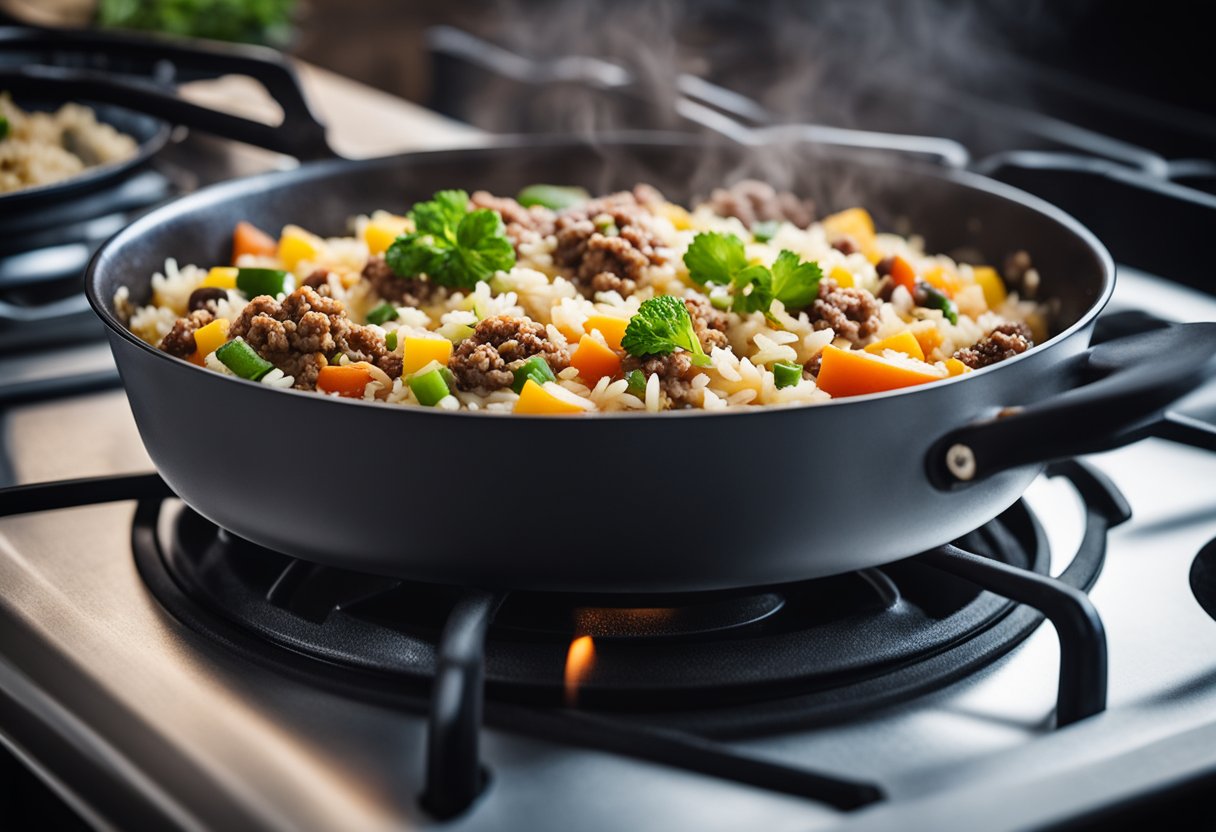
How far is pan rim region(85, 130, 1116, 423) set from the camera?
88 cm

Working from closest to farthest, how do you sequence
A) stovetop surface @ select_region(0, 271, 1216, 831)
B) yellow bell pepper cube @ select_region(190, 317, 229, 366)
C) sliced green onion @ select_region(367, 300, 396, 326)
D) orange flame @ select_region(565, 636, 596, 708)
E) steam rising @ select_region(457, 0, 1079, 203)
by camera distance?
stovetop surface @ select_region(0, 271, 1216, 831) < orange flame @ select_region(565, 636, 596, 708) < yellow bell pepper cube @ select_region(190, 317, 229, 366) < sliced green onion @ select_region(367, 300, 396, 326) < steam rising @ select_region(457, 0, 1079, 203)

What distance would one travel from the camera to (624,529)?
926 millimetres

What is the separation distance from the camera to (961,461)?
95cm

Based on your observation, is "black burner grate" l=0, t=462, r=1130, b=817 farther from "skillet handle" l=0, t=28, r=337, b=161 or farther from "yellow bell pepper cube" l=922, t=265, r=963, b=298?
"skillet handle" l=0, t=28, r=337, b=161

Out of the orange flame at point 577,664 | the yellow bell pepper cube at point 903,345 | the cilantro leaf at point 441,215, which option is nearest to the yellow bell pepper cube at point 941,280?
the yellow bell pepper cube at point 903,345

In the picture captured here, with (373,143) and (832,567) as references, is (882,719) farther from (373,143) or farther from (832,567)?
(373,143)

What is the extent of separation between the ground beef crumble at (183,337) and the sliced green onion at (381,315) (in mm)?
167

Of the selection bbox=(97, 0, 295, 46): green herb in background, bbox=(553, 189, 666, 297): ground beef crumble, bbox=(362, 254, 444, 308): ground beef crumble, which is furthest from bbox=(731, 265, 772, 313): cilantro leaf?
bbox=(97, 0, 295, 46): green herb in background

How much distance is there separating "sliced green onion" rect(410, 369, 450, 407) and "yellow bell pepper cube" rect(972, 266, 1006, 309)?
0.70 meters

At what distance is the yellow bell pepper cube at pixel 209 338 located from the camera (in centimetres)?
124

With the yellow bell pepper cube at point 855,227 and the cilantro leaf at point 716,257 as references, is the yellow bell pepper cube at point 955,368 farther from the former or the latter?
the yellow bell pepper cube at point 855,227

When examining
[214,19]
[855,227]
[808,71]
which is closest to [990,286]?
[855,227]

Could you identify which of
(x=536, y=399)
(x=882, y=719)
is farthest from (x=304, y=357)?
(x=882, y=719)

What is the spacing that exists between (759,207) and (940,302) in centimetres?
36
